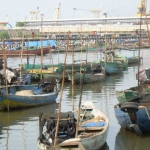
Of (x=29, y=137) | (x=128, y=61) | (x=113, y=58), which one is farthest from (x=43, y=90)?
(x=128, y=61)

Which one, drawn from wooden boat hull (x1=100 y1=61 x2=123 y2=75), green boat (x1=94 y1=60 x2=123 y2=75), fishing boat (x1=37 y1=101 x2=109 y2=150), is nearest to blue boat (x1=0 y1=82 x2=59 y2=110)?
fishing boat (x1=37 y1=101 x2=109 y2=150)

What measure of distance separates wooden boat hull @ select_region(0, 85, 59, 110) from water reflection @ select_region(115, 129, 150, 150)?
4.44 meters

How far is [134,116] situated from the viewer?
12.0 meters

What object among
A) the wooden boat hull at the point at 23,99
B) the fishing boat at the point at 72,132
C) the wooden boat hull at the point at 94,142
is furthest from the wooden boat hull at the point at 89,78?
the wooden boat hull at the point at 94,142

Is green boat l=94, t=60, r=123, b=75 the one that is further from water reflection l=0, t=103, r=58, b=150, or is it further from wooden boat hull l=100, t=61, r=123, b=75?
water reflection l=0, t=103, r=58, b=150

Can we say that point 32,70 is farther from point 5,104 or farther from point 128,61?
point 128,61

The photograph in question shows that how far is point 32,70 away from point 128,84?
4901 millimetres

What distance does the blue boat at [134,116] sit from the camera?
11.9m

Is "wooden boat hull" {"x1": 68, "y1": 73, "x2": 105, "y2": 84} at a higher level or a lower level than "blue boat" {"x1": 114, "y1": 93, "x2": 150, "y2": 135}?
lower

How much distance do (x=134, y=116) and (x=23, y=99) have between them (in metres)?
5.22

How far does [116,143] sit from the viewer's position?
12.0 m

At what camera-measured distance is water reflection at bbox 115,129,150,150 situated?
38.5ft

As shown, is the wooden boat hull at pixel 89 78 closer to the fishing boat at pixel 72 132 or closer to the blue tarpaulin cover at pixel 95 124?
the fishing boat at pixel 72 132

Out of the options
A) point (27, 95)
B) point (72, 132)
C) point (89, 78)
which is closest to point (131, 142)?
point (72, 132)
